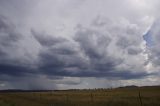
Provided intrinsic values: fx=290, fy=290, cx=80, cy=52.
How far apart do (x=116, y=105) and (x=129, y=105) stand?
1.94m

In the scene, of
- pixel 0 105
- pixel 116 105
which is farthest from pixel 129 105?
pixel 0 105

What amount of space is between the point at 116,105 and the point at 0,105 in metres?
14.1

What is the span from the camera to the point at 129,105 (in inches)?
1438

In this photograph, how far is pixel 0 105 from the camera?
114ft

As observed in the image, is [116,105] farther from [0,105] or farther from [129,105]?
[0,105]

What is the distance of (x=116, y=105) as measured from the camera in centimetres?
3569

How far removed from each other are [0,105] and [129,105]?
52.1 ft
